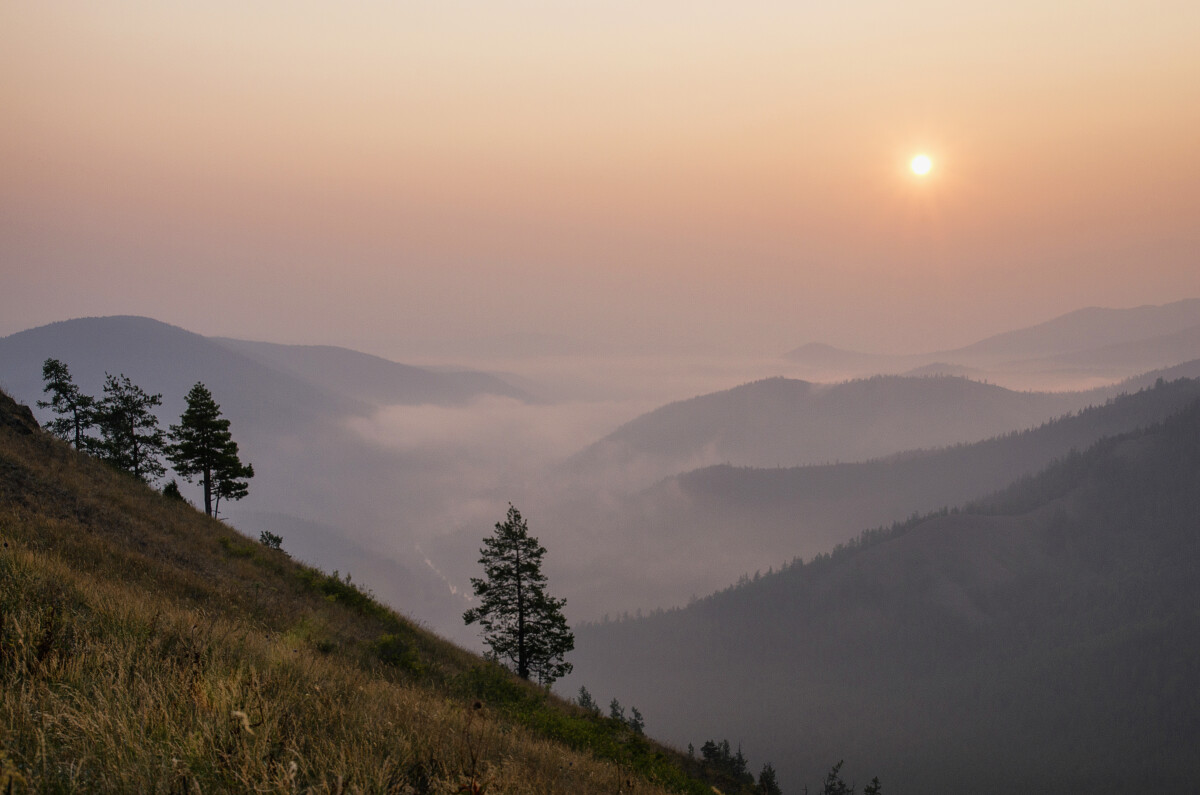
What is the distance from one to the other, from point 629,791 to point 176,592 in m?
11.3

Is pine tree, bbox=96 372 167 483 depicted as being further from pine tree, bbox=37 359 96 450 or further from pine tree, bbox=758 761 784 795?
pine tree, bbox=758 761 784 795

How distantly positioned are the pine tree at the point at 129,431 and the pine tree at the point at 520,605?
76.2 ft

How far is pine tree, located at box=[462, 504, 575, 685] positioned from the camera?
36.3 metres

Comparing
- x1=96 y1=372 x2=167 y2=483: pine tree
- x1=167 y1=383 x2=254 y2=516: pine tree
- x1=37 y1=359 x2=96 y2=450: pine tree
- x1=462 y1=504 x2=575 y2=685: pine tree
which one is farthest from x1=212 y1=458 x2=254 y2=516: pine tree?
x1=462 y1=504 x2=575 y2=685: pine tree

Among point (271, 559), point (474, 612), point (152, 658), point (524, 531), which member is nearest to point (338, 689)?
point (152, 658)

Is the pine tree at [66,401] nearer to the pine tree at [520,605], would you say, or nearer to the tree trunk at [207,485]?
the tree trunk at [207,485]

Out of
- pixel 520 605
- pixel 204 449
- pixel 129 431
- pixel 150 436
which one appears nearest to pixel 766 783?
pixel 520 605

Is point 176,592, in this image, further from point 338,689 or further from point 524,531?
point 524,531

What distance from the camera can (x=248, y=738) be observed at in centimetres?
518

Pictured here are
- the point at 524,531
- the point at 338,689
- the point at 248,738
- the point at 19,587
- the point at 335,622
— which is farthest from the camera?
the point at 524,531

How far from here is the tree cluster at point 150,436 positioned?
37781 millimetres

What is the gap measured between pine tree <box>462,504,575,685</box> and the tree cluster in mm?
16073

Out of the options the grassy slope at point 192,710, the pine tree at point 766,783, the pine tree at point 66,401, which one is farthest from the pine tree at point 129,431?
the pine tree at point 766,783

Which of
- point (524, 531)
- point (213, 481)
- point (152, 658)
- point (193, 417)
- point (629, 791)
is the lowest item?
point (629, 791)
